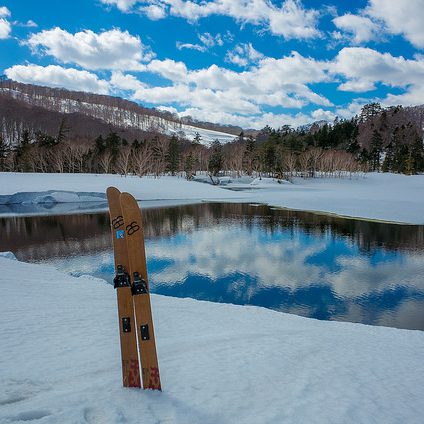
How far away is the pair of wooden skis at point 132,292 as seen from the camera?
3.27m

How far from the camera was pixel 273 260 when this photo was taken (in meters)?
15.2

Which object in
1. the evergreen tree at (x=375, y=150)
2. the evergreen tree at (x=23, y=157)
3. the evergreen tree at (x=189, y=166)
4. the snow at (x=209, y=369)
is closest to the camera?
the snow at (x=209, y=369)

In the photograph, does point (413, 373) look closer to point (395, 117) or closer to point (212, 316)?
point (212, 316)

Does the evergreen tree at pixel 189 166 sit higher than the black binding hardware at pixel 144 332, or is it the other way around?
the evergreen tree at pixel 189 166

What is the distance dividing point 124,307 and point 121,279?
29 cm

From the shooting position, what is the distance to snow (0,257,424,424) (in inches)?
126

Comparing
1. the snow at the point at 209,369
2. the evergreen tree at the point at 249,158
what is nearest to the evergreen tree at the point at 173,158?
the evergreen tree at the point at 249,158

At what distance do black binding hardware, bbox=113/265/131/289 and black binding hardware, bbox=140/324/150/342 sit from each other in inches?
17.0

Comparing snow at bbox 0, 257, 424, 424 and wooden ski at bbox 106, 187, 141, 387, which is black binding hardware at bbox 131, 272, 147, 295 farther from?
snow at bbox 0, 257, 424, 424

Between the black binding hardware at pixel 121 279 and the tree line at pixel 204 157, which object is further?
the tree line at pixel 204 157

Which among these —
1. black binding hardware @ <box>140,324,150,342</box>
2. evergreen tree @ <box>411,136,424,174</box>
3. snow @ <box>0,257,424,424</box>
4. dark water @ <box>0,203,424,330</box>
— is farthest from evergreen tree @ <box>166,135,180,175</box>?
black binding hardware @ <box>140,324,150,342</box>

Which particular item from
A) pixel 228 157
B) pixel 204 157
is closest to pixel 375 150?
pixel 228 157

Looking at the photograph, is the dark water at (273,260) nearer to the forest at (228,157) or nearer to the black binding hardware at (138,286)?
the black binding hardware at (138,286)

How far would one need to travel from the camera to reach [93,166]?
78.2 metres
